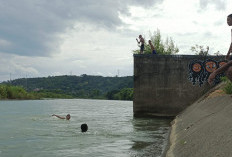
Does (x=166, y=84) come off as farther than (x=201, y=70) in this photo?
No

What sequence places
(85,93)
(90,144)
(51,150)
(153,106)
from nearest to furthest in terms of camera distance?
(51,150) < (90,144) < (153,106) < (85,93)

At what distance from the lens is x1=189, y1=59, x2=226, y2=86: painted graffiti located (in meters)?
21.0

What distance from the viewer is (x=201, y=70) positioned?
69.2ft

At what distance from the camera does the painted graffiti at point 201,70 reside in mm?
20984

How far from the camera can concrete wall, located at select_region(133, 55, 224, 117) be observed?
68.0 feet

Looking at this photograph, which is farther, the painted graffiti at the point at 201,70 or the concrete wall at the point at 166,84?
the painted graffiti at the point at 201,70

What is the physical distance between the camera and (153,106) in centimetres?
2077

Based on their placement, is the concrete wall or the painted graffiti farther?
→ the painted graffiti

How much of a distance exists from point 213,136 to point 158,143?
4.99 m

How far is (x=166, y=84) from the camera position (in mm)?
20875

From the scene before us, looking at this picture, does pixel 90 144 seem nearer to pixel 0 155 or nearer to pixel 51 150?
pixel 51 150

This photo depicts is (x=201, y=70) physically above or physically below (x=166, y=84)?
above

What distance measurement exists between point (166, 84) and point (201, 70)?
3.07 m

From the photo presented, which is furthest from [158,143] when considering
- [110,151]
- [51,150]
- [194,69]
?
[194,69]
